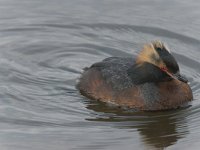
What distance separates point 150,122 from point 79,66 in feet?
10.9

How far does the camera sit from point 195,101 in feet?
44.1

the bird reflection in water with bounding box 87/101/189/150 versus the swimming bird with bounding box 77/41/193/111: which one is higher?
the swimming bird with bounding box 77/41/193/111

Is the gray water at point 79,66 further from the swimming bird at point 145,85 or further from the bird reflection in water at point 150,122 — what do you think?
the swimming bird at point 145,85

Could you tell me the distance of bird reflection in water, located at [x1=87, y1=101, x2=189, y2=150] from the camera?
11.6 metres

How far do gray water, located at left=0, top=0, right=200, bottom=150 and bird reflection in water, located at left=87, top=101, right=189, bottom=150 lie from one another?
18 millimetres

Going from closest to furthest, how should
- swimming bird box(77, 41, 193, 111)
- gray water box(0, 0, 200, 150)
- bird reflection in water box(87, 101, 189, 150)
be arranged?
gray water box(0, 0, 200, 150) < bird reflection in water box(87, 101, 189, 150) < swimming bird box(77, 41, 193, 111)

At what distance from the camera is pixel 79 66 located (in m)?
15.4

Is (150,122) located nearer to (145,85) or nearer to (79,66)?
(145,85)

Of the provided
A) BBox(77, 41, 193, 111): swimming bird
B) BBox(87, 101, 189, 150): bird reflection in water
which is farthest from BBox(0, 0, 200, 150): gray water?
BBox(77, 41, 193, 111): swimming bird

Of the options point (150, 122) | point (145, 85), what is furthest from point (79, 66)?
point (150, 122)

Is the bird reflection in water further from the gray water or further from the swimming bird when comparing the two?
the swimming bird

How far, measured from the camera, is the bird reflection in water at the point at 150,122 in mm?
11648

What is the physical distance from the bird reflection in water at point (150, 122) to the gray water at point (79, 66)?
0.06 feet

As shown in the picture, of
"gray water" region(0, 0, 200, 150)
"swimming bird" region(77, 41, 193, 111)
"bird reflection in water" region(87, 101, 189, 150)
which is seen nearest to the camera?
"gray water" region(0, 0, 200, 150)
